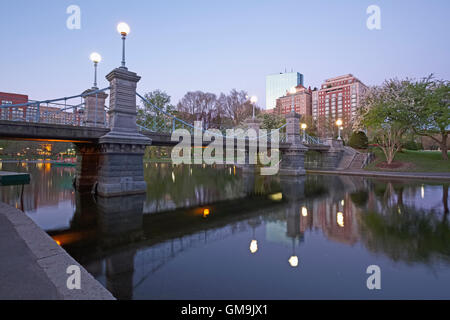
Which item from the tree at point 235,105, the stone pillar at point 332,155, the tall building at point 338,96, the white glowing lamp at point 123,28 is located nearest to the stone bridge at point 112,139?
the white glowing lamp at point 123,28

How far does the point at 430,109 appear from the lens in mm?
27125

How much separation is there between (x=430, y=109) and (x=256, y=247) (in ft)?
106

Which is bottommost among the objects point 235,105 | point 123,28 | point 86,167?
point 86,167

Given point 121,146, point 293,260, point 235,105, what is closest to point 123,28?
point 121,146

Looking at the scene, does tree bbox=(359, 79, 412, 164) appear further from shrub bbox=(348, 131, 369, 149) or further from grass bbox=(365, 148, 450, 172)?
shrub bbox=(348, 131, 369, 149)

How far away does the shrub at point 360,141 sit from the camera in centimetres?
3462

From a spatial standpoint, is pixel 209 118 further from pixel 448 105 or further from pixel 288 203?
pixel 288 203

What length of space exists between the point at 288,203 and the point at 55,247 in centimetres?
924

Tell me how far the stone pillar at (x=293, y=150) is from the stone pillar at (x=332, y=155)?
9457mm

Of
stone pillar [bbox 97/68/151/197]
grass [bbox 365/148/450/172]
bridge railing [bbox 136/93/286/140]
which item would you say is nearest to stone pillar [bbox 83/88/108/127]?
bridge railing [bbox 136/93/286/140]

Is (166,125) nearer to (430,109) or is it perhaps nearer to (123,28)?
(123,28)

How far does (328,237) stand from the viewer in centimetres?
645

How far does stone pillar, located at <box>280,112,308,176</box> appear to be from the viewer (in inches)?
993

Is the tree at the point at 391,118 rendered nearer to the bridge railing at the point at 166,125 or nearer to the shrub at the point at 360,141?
the shrub at the point at 360,141
